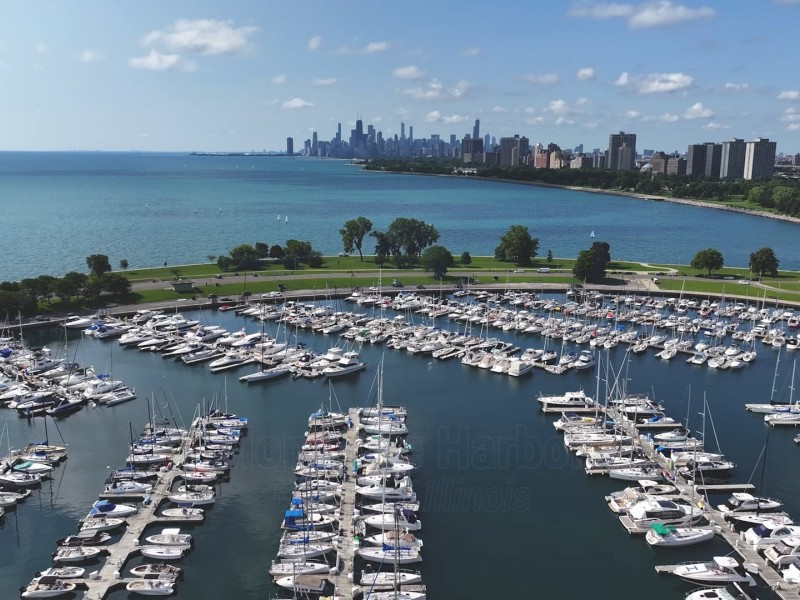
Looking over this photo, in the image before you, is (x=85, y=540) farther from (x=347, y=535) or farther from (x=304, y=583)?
(x=347, y=535)

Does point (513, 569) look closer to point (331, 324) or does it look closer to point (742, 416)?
point (742, 416)

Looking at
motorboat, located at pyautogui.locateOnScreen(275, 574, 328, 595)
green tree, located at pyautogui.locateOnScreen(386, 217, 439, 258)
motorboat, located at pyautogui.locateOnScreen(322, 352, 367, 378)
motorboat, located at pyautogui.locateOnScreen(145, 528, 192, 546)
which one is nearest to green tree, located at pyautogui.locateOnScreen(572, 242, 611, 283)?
green tree, located at pyautogui.locateOnScreen(386, 217, 439, 258)

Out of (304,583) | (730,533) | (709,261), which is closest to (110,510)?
(304,583)

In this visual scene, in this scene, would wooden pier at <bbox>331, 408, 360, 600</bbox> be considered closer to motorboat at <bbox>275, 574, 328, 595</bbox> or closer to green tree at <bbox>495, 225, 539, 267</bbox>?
motorboat at <bbox>275, 574, 328, 595</bbox>

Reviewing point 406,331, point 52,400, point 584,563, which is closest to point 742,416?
point 584,563

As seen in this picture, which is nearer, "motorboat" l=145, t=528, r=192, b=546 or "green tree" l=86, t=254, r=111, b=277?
"motorboat" l=145, t=528, r=192, b=546
